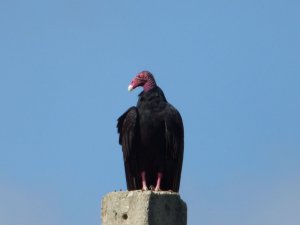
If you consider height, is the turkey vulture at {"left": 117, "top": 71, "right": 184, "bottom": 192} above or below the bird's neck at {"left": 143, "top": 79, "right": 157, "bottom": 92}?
below

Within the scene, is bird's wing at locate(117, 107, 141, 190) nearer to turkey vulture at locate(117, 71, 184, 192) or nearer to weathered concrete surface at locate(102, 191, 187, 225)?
turkey vulture at locate(117, 71, 184, 192)

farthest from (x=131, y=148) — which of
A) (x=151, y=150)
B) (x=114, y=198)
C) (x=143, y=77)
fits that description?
(x=114, y=198)

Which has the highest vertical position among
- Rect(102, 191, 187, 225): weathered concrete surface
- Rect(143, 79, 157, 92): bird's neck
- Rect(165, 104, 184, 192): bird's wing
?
Rect(143, 79, 157, 92): bird's neck

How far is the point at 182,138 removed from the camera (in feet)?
30.0

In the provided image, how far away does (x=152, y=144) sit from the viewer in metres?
9.20

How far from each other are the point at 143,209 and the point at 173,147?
2.06m

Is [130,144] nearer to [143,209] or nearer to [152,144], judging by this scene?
[152,144]

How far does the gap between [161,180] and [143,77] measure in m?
1.32

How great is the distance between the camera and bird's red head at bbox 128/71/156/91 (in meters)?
9.73

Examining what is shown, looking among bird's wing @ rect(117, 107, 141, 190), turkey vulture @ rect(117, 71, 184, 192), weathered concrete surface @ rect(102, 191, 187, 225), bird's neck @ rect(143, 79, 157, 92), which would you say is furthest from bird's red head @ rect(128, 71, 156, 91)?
weathered concrete surface @ rect(102, 191, 187, 225)

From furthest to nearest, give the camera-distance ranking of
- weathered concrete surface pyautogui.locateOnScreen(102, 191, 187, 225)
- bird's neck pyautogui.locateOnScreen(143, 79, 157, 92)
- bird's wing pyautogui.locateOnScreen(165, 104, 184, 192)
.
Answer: bird's neck pyautogui.locateOnScreen(143, 79, 157, 92), bird's wing pyautogui.locateOnScreen(165, 104, 184, 192), weathered concrete surface pyautogui.locateOnScreen(102, 191, 187, 225)

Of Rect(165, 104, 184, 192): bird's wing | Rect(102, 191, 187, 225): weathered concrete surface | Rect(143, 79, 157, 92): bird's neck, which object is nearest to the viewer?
Rect(102, 191, 187, 225): weathered concrete surface

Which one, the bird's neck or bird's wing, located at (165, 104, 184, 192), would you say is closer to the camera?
bird's wing, located at (165, 104, 184, 192)

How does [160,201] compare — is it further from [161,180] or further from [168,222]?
[161,180]
